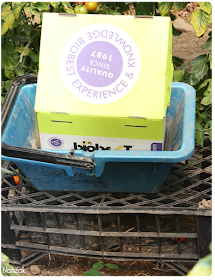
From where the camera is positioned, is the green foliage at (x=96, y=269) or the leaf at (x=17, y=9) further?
the leaf at (x=17, y=9)

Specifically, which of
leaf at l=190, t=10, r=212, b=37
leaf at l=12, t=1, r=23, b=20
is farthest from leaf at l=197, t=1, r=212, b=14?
leaf at l=12, t=1, r=23, b=20

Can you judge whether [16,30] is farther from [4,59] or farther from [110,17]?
[110,17]

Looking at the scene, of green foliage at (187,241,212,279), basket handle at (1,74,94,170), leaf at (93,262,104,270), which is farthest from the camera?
leaf at (93,262,104,270)

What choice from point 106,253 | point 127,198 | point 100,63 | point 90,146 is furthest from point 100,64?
point 106,253

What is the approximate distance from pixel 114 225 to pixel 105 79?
0.80 meters

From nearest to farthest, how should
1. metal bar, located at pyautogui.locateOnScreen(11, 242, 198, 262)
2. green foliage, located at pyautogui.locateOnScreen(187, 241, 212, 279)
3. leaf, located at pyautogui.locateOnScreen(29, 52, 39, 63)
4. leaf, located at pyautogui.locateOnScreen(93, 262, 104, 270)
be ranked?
green foliage, located at pyautogui.locateOnScreen(187, 241, 212, 279), metal bar, located at pyautogui.locateOnScreen(11, 242, 198, 262), leaf, located at pyautogui.locateOnScreen(93, 262, 104, 270), leaf, located at pyautogui.locateOnScreen(29, 52, 39, 63)

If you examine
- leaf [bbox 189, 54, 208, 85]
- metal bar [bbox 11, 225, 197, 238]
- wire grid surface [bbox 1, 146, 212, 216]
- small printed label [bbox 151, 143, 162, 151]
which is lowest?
metal bar [bbox 11, 225, 197, 238]

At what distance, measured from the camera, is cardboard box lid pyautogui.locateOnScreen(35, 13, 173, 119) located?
1319 mm

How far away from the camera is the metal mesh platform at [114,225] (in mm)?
1279

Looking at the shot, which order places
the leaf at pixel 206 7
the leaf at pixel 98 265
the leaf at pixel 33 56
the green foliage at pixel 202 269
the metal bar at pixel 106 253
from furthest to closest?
the leaf at pixel 33 56, the leaf at pixel 206 7, the leaf at pixel 98 265, the metal bar at pixel 106 253, the green foliage at pixel 202 269

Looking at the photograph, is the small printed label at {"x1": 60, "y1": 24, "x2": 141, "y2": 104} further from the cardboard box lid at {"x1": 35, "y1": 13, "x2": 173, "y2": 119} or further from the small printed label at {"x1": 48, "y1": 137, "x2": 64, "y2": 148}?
the small printed label at {"x1": 48, "y1": 137, "x2": 64, "y2": 148}

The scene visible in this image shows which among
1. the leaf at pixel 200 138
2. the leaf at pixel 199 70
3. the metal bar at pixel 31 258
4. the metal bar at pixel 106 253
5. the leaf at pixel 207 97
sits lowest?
the metal bar at pixel 31 258

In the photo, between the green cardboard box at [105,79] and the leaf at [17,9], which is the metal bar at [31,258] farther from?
the leaf at [17,9]

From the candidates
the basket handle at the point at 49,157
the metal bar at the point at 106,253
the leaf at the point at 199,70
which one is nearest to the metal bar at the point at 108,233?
the metal bar at the point at 106,253
